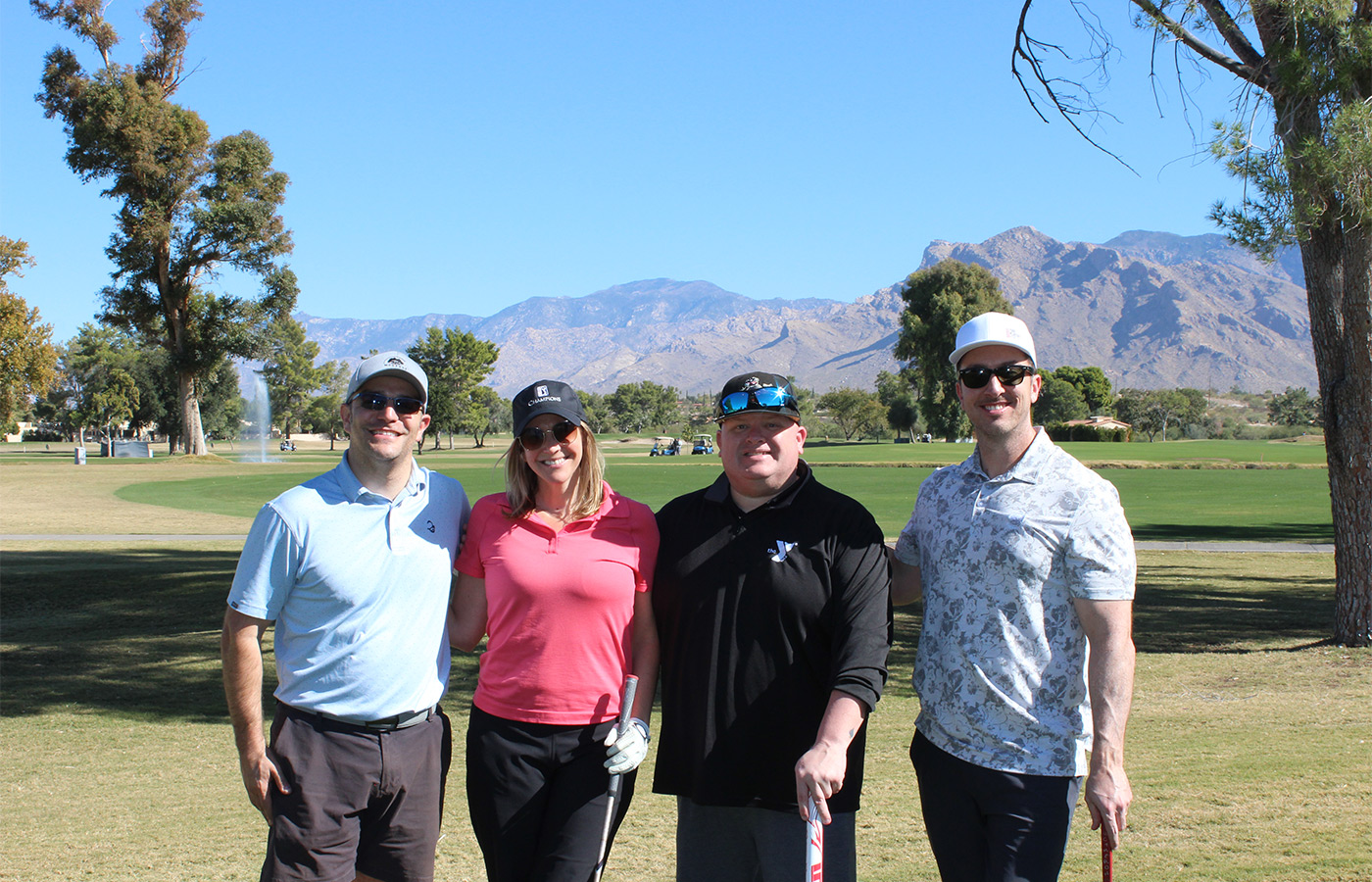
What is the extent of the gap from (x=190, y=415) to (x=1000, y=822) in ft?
188

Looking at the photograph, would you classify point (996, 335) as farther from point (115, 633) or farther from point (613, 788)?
point (115, 633)

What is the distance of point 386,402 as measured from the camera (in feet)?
11.2

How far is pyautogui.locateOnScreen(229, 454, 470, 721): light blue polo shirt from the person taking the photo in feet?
10.4

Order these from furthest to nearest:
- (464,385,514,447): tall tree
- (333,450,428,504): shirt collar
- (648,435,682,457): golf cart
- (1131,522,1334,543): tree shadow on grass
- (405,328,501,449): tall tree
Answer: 1. (464,385,514,447): tall tree
2. (405,328,501,449): tall tree
3. (648,435,682,457): golf cart
4. (1131,522,1334,543): tree shadow on grass
5. (333,450,428,504): shirt collar

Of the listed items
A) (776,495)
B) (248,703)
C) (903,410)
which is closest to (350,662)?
(248,703)

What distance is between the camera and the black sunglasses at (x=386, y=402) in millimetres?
3379

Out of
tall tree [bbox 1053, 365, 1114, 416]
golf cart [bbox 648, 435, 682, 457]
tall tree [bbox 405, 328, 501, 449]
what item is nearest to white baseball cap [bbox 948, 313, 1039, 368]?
golf cart [bbox 648, 435, 682, 457]

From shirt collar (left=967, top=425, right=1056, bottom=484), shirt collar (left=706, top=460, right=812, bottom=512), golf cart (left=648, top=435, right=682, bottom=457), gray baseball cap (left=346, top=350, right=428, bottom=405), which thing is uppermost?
gray baseball cap (left=346, top=350, right=428, bottom=405)

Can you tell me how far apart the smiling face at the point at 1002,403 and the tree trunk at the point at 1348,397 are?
314 inches

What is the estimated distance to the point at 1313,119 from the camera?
8.98 meters

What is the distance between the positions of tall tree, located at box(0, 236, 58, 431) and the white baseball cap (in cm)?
4624

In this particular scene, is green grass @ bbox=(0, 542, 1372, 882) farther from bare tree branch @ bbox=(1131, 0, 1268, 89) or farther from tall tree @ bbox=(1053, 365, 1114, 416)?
tall tree @ bbox=(1053, 365, 1114, 416)

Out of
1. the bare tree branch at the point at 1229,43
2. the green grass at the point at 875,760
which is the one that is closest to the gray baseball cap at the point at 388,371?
the green grass at the point at 875,760

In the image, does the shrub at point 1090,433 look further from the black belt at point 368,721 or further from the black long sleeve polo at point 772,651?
the black belt at point 368,721
